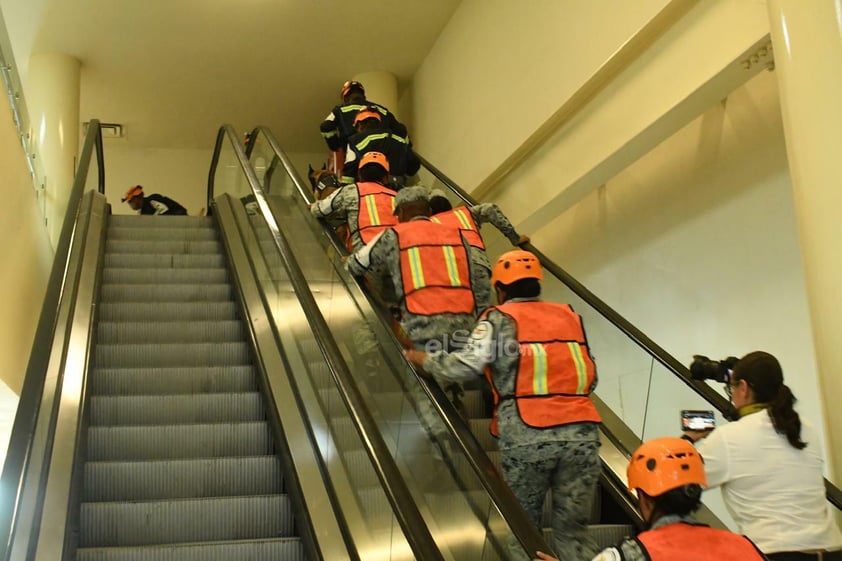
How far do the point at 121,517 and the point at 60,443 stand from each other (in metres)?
0.49

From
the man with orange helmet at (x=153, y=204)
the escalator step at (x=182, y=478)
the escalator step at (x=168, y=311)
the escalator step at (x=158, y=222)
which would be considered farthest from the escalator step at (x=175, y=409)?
the man with orange helmet at (x=153, y=204)

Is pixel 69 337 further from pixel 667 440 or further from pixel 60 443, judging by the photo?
pixel 667 440

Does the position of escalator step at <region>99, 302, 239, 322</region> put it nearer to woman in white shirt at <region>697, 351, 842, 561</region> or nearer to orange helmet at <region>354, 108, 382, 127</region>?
orange helmet at <region>354, 108, 382, 127</region>

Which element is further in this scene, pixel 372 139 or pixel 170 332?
pixel 372 139

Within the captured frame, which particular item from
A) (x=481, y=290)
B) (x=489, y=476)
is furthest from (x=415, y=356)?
(x=481, y=290)

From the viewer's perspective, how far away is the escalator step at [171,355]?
610cm

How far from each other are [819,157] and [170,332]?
465 centimetres

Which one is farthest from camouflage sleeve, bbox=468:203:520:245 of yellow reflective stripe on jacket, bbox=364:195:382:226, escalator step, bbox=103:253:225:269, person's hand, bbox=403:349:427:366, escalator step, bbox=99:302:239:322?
escalator step, bbox=103:253:225:269

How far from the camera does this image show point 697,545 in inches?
95.3

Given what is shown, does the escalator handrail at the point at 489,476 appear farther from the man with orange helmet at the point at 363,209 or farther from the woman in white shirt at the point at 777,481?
the man with orange helmet at the point at 363,209

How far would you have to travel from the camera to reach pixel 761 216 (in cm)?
589

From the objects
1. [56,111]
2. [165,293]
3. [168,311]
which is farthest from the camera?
[56,111]

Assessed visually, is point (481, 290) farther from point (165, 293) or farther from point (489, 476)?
point (165, 293)

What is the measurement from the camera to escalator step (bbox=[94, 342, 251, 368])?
6.10m
